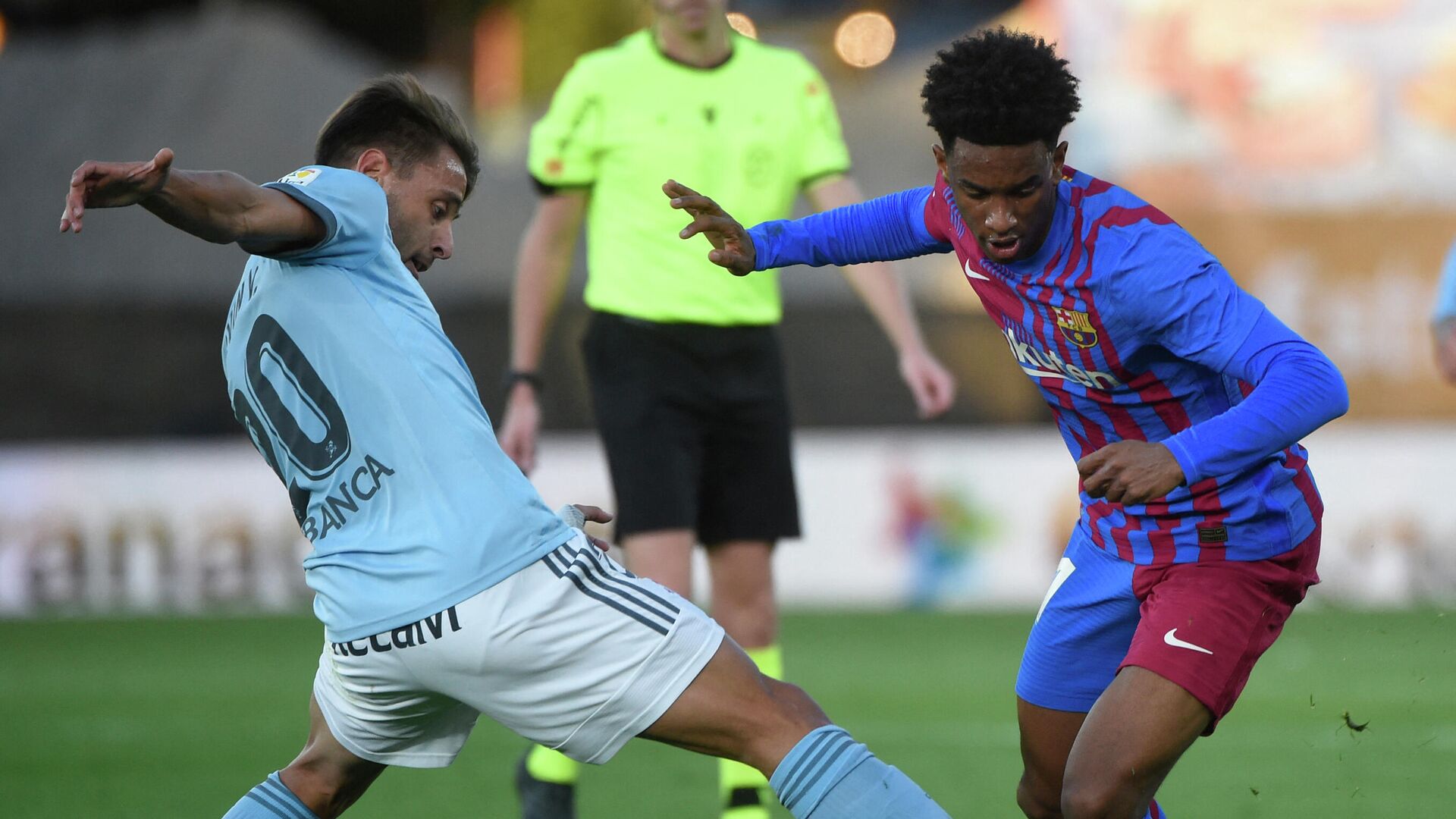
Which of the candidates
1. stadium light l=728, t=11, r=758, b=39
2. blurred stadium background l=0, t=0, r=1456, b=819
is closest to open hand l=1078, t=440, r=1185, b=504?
blurred stadium background l=0, t=0, r=1456, b=819

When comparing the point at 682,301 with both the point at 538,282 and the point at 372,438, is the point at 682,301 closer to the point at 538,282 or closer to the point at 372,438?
the point at 538,282

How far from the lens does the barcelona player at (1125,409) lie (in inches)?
126

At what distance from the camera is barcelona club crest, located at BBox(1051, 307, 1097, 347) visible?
3400 millimetres

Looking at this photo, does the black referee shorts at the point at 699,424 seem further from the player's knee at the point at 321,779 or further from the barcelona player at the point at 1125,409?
the player's knee at the point at 321,779

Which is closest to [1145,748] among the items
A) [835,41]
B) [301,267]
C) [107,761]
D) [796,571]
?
[301,267]

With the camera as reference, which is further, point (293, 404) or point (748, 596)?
point (748, 596)

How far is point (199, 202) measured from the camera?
2641 millimetres

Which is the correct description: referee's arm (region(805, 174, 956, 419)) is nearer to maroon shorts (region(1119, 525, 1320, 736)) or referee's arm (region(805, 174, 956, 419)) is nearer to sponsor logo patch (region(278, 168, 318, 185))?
maroon shorts (region(1119, 525, 1320, 736))

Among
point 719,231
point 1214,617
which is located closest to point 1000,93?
point 719,231

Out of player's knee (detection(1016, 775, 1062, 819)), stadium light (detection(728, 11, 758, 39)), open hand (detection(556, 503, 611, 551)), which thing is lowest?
player's knee (detection(1016, 775, 1062, 819))

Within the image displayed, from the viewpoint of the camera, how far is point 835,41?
15930 mm

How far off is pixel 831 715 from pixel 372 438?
4838mm

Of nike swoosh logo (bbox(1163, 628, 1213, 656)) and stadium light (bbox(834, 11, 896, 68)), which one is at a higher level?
stadium light (bbox(834, 11, 896, 68))

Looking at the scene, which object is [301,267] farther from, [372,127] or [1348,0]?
[1348,0]
